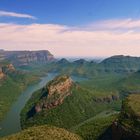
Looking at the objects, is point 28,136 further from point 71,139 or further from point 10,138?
point 71,139

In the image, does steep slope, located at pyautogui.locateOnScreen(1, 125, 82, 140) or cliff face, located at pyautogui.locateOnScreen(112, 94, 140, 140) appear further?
cliff face, located at pyautogui.locateOnScreen(112, 94, 140, 140)

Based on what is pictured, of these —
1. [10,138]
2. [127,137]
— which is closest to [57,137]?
[10,138]

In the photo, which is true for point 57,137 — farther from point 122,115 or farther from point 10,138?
point 122,115

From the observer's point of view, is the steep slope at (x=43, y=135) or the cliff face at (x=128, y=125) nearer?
the steep slope at (x=43, y=135)

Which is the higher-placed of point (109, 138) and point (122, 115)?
point (122, 115)

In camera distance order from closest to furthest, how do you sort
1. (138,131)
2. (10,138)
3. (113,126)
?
(10,138)
(138,131)
(113,126)

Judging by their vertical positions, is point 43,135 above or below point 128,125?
above

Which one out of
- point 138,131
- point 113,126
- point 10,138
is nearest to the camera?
point 10,138

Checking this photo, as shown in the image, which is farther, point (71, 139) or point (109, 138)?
point (109, 138)

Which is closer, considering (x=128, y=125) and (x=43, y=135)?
(x=43, y=135)
